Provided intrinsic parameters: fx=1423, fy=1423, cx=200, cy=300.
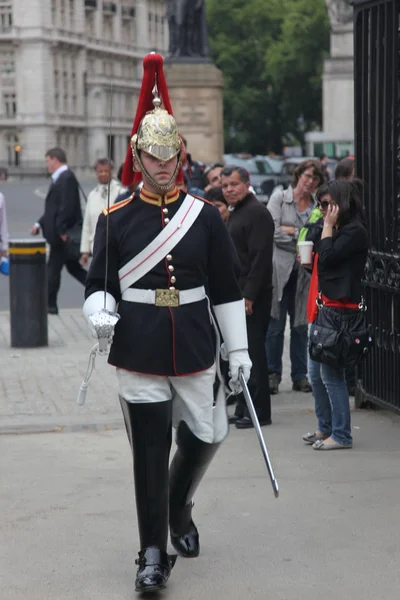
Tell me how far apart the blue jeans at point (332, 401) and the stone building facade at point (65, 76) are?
317 feet

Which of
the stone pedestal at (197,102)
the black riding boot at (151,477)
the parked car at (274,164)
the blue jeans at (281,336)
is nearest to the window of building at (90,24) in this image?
the parked car at (274,164)

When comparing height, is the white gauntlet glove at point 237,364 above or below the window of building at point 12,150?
above

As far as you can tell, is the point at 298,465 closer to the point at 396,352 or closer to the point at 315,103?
the point at 396,352

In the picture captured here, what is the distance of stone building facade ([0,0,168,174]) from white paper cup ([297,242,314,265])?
96480mm

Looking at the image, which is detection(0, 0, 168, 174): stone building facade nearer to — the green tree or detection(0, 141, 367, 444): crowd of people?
the green tree

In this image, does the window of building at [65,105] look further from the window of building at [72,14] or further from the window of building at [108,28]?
the window of building at [108,28]

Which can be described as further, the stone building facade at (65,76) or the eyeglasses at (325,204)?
the stone building facade at (65,76)

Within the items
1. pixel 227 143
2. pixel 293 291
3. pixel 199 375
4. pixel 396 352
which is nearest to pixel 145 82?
pixel 199 375

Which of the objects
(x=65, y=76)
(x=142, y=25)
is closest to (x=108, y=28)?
(x=142, y=25)

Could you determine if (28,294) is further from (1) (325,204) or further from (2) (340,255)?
(2) (340,255)

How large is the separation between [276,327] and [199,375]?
4.63 metres

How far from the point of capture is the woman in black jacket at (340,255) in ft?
24.8

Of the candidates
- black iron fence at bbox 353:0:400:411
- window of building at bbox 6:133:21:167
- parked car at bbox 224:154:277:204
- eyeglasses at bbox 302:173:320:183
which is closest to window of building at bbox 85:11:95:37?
window of building at bbox 6:133:21:167

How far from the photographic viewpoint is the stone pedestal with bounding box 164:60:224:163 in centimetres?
3381
